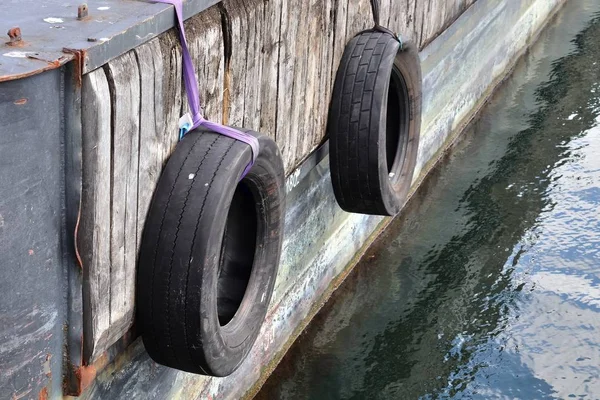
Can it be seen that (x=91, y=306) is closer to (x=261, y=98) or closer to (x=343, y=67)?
(x=261, y=98)

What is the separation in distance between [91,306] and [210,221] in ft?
1.69

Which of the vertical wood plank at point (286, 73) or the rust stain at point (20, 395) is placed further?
the vertical wood plank at point (286, 73)

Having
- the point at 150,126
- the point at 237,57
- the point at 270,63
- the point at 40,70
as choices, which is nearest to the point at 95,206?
the point at 150,126

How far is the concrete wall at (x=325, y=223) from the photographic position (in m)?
4.14

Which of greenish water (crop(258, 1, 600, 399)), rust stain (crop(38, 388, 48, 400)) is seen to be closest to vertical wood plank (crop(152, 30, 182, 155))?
rust stain (crop(38, 388, 48, 400))

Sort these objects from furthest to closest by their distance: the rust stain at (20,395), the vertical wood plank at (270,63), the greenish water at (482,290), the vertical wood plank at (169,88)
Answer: the greenish water at (482,290)
the vertical wood plank at (270,63)
the vertical wood plank at (169,88)
the rust stain at (20,395)

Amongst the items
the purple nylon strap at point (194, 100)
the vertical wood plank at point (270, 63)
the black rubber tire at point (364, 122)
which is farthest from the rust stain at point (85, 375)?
the black rubber tire at point (364, 122)

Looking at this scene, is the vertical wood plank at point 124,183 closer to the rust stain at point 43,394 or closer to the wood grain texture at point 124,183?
the wood grain texture at point 124,183

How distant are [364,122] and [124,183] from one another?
81.5 inches

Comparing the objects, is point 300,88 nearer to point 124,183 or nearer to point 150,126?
point 150,126

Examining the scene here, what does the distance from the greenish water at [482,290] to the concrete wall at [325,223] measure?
0.18m

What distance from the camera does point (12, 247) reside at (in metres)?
2.93

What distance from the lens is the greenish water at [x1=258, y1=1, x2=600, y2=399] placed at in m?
5.51

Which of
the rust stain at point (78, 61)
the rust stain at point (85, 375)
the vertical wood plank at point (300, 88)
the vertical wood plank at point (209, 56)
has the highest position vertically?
the rust stain at point (78, 61)
